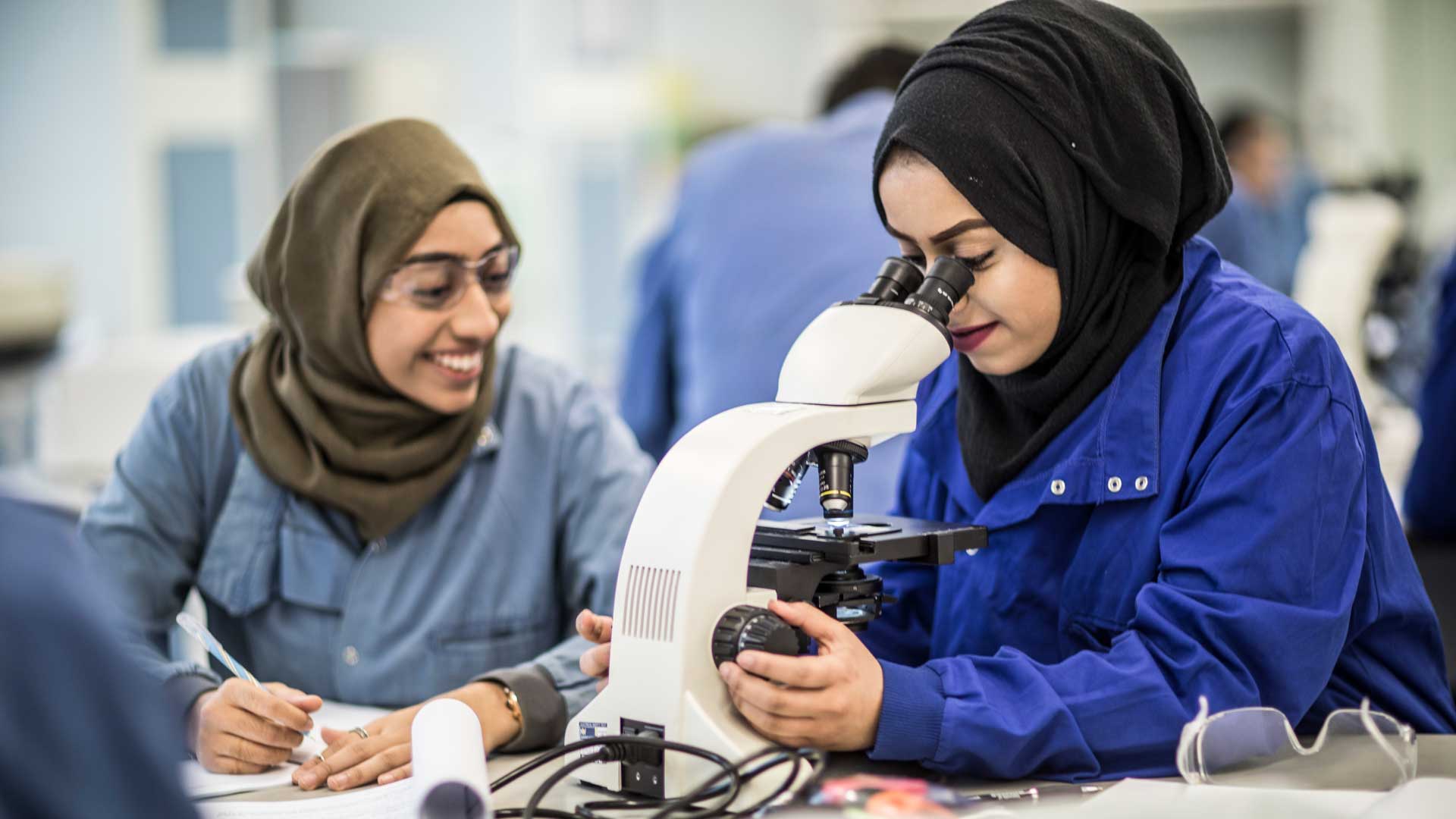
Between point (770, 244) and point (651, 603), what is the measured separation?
167 cm

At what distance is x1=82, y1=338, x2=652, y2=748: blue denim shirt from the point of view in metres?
1.78

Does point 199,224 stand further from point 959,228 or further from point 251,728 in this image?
point 959,228

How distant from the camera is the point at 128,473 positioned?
6.07ft

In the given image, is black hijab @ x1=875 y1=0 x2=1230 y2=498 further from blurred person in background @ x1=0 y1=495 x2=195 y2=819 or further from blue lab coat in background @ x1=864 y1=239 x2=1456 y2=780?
blurred person in background @ x1=0 y1=495 x2=195 y2=819

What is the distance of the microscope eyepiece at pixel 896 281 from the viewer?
4.22 feet

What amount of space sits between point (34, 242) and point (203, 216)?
0.78 meters

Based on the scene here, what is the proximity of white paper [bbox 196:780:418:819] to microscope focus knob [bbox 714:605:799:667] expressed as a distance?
1.07 ft

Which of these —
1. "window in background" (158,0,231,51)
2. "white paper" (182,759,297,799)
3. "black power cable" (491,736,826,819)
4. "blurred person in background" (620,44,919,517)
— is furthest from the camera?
"window in background" (158,0,231,51)

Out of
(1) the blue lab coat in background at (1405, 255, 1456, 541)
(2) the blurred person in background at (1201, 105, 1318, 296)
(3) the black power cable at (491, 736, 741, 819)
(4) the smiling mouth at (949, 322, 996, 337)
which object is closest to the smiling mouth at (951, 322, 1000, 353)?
(4) the smiling mouth at (949, 322, 996, 337)

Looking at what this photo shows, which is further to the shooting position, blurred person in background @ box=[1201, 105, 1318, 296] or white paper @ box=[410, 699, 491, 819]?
blurred person in background @ box=[1201, 105, 1318, 296]

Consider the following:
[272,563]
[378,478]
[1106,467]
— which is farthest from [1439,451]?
[272,563]

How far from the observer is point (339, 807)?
4.15 ft

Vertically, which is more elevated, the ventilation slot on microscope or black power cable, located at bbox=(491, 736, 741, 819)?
the ventilation slot on microscope

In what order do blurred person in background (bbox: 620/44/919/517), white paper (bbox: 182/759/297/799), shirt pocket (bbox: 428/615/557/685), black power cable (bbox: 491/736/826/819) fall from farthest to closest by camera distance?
1. blurred person in background (bbox: 620/44/919/517)
2. shirt pocket (bbox: 428/615/557/685)
3. white paper (bbox: 182/759/297/799)
4. black power cable (bbox: 491/736/826/819)
